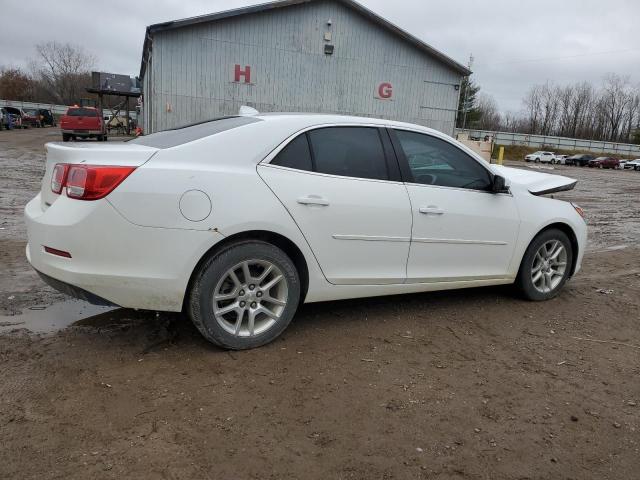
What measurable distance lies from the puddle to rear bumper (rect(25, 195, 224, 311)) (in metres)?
0.73

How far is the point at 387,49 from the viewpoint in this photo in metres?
25.7

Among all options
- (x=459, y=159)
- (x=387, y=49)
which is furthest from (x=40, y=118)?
(x=459, y=159)

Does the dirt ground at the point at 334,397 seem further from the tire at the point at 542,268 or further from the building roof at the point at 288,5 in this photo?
the building roof at the point at 288,5

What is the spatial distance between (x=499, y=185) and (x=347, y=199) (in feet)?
5.00

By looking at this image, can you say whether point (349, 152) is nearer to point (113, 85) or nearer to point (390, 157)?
point (390, 157)

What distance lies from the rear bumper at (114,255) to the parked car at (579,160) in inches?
2454

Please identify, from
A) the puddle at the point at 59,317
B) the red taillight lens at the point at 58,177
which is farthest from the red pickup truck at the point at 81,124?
the red taillight lens at the point at 58,177

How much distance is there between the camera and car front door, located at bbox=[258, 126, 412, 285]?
3.53 meters

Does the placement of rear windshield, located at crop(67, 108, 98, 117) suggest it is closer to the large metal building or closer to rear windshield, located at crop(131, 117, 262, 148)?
the large metal building

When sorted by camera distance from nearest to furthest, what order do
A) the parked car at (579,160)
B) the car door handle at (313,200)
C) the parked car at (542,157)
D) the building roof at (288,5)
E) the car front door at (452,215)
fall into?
the car door handle at (313,200)
the car front door at (452,215)
the building roof at (288,5)
the parked car at (542,157)
the parked car at (579,160)

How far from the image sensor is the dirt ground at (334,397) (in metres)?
2.42

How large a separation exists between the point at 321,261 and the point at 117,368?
1468 mm

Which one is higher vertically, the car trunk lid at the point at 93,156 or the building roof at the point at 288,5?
the building roof at the point at 288,5

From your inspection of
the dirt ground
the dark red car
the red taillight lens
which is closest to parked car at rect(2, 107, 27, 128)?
the dirt ground
